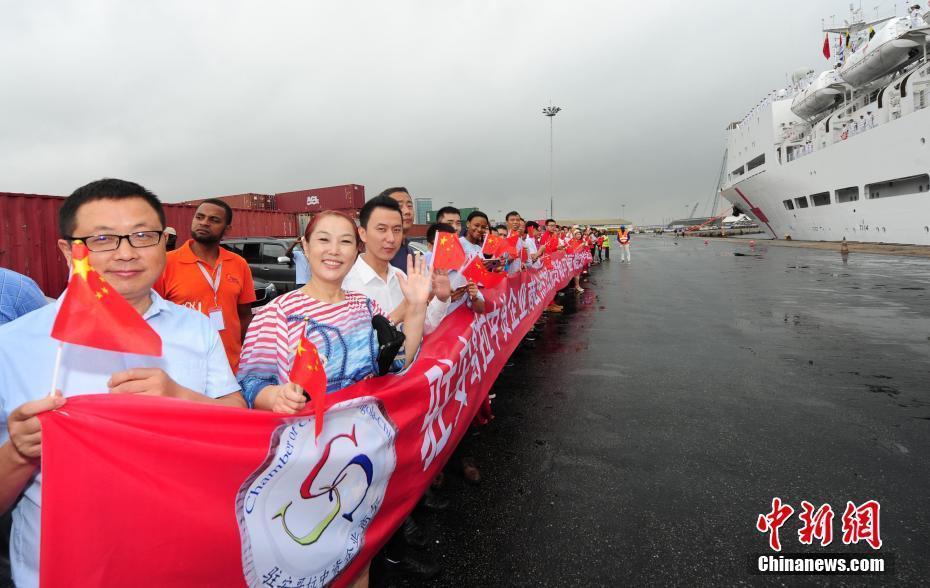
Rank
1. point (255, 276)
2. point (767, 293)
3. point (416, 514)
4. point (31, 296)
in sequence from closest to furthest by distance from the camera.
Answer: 1. point (31, 296)
2. point (416, 514)
3. point (255, 276)
4. point (767, 293)

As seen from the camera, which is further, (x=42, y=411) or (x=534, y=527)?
(x=534, y=527)

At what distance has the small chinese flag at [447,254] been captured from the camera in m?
3.06

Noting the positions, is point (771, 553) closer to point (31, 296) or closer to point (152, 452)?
point (152, 452)

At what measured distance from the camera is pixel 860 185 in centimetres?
2428

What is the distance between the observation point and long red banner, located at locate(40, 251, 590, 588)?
3.36ft

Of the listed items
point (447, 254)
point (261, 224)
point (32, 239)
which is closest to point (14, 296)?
point (447, 254)

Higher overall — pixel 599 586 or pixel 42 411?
pixel 42 411

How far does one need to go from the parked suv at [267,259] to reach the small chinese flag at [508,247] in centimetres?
494

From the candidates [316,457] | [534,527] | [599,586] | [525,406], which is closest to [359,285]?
[316,457]

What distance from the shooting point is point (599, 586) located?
2004 millimetres

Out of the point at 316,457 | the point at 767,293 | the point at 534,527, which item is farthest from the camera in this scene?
the point at 767,293

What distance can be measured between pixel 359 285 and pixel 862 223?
3321 cm

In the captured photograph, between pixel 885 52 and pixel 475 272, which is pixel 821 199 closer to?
pixel 885 52

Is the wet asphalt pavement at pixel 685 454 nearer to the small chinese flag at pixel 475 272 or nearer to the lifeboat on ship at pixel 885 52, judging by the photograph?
the small chinese flag at pixel 475 272
